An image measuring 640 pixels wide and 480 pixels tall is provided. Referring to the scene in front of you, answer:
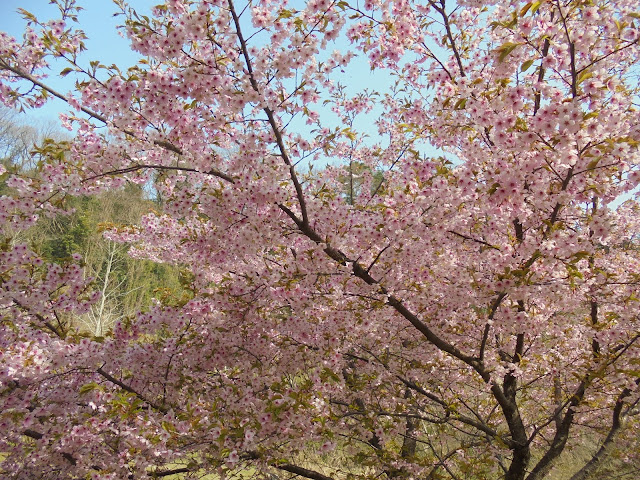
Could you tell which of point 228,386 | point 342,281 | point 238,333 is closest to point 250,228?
point 342,281

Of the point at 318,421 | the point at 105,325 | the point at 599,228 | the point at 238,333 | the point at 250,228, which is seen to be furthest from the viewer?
the point at 105,325

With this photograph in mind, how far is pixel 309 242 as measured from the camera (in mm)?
3607

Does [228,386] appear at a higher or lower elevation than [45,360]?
higher

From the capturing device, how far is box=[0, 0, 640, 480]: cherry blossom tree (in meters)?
2.65

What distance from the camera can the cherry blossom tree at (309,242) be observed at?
8.68 feet

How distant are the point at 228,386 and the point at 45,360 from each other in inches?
55.5

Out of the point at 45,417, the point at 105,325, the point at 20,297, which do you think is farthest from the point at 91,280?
the point at 105,325

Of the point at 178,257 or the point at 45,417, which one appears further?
the point at 178,257

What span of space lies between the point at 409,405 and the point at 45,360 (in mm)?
3093

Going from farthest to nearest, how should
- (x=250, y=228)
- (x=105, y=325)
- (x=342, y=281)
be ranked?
(x=105, y=325), (x=342, y=281), (x=250, y=228)

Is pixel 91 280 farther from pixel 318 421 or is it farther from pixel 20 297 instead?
pixel 318 421

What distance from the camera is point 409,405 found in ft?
13.0

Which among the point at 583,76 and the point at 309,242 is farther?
the point at 309,242

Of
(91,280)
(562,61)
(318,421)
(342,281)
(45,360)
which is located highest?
(562,61)
